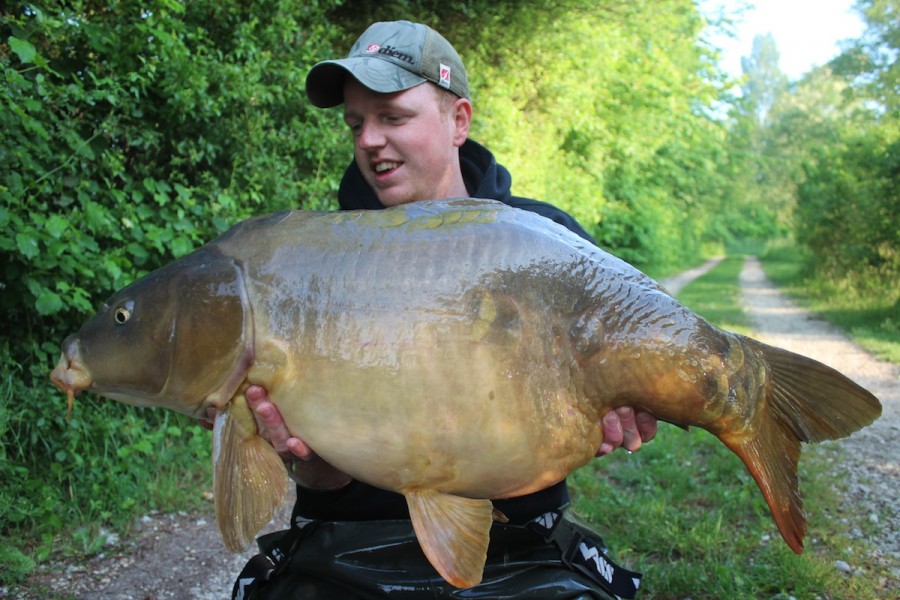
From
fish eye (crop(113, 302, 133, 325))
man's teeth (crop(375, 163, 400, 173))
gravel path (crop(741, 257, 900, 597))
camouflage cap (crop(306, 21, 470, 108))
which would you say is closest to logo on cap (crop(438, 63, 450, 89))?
camouflage cap (crop(306, 21, 470, 108))

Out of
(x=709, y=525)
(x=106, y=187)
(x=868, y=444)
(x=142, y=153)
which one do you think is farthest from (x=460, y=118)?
(x=868, y=444)

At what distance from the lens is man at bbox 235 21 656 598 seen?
1.68 metres

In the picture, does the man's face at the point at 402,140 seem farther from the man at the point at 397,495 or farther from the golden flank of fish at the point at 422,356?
the golden flank of fish at the point at 422,356

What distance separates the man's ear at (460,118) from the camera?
207 centimetres

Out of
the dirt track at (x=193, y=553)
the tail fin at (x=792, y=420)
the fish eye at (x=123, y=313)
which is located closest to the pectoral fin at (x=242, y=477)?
the fish eye at (x=123, y=313)

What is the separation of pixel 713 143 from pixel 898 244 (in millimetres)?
8298

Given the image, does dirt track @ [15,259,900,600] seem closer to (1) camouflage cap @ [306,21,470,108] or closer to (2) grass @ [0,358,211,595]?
(2) grass @ [0,358,211,595]

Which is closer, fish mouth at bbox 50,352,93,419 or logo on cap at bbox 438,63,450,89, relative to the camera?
fish mouth at bbox 50,352,93,419

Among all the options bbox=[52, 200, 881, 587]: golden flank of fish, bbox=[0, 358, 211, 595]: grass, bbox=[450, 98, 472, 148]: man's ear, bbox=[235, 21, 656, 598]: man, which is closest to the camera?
bbox=[52, 200, 881, 587]: golden flank of fish

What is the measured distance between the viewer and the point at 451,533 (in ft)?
4.66

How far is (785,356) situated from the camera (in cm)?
157

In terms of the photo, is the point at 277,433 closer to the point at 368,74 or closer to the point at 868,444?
the point at 368,74

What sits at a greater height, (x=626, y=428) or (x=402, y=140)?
(x=402, y=140)

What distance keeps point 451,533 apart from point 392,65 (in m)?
1.12
